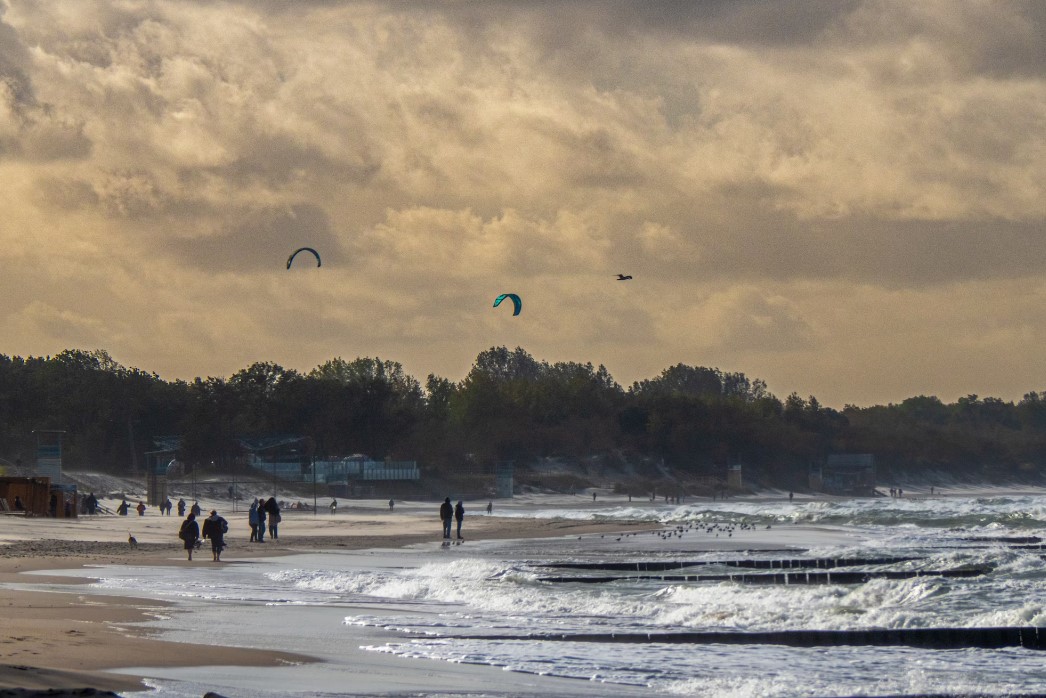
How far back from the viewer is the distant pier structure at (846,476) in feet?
536

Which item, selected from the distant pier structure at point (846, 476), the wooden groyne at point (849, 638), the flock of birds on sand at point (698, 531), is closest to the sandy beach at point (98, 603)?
the flock of birds on sand at point (698, 531)

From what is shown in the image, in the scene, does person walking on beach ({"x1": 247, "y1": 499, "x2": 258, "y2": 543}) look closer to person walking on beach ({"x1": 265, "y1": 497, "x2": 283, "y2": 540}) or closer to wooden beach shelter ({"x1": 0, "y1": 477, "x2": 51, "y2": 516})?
person walking on beach ({"x1": 265, "y1": 497, "x2": 283, "y2": 540})

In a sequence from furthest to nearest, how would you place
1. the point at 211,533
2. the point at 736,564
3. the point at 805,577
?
the point at 211,533, the point at 736,564, the point at 805,577

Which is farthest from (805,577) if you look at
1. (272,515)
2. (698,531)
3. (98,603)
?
(698,531)

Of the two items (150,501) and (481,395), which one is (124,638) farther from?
(481,395)

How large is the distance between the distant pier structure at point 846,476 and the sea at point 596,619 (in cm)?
13172

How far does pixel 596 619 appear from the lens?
1939 cm

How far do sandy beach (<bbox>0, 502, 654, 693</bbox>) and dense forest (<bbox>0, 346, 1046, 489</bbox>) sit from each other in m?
40.7

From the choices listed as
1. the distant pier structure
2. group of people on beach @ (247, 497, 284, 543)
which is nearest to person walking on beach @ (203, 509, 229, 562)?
group of people on beach @ (247, 497, 284, 543)

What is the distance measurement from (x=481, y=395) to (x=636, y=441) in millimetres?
20060

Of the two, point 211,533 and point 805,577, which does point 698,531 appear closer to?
point 211,533

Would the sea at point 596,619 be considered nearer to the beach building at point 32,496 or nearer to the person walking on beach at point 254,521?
the person walking on beach at point 254,521

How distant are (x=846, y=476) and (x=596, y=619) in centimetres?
15368

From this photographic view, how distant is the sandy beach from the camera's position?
1262cm
